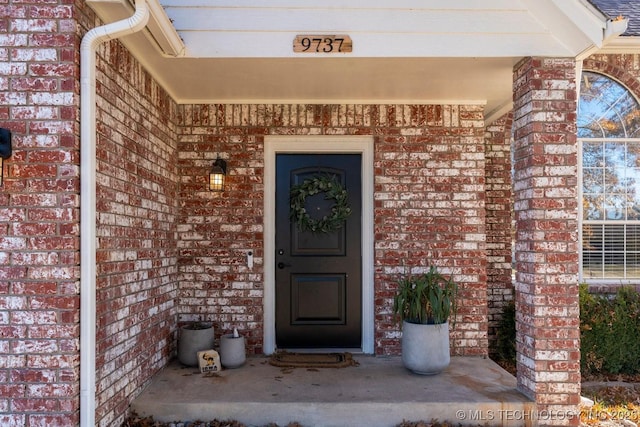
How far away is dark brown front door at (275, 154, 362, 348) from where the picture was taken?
15.0ft

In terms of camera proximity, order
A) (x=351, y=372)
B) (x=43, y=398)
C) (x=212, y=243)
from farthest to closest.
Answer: (x=212, y=243)
(x=351, y=372)
(x=43, y=398)

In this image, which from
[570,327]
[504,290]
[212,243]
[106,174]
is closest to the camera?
[106,174]

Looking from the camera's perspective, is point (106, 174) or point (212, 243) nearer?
point (106, 174)

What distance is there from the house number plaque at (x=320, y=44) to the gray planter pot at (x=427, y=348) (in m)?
2.16

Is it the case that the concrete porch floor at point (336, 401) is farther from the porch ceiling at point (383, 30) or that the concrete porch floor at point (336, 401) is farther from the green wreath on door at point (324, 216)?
the porch ceiling at point (383, 30)

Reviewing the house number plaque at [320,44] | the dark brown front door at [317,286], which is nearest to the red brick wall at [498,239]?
the dark brown front door at [317,286]

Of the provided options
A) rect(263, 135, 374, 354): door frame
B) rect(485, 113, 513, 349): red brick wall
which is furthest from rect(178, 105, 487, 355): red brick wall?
rect(485, 113, 513, 349): red brick wall

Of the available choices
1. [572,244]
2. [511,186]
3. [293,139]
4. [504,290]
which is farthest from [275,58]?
[504,290]

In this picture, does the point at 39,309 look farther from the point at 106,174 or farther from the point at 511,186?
the point at 511,186

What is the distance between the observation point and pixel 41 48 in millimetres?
2516

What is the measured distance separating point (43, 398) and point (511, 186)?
4625 millimetres

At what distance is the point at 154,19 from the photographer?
105 inches

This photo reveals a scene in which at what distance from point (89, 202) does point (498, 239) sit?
4.12m

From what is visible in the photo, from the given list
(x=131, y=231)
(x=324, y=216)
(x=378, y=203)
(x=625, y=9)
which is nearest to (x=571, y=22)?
(x=378, y=203)
